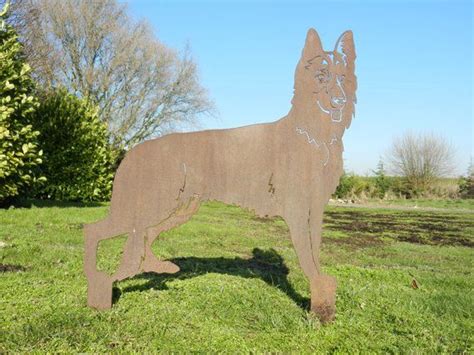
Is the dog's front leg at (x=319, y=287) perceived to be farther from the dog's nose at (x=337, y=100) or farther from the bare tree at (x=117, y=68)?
the bare tree at (x=117, y=68)

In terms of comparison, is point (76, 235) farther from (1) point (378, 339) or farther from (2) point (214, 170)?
(1) point (378, 339)

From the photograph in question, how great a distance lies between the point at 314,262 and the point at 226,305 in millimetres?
1134

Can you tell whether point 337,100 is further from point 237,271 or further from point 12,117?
point 12,117

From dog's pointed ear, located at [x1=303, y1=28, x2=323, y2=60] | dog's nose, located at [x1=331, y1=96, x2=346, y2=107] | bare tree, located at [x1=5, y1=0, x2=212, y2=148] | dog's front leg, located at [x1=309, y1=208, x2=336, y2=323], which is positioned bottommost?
dog's front leg, located at [x1=309, y1=208, x2=336, y2=323]

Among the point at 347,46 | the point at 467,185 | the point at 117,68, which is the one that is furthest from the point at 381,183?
the point at 347,46

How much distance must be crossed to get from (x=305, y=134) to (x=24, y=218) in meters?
9.77

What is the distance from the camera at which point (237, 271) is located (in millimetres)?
6379

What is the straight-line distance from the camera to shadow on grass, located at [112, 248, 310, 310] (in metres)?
5.15

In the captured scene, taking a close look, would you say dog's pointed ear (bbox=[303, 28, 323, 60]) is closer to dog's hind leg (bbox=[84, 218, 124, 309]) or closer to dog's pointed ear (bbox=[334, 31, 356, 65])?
dog's pointed ear (bbox=[334, 31, 356, 65])

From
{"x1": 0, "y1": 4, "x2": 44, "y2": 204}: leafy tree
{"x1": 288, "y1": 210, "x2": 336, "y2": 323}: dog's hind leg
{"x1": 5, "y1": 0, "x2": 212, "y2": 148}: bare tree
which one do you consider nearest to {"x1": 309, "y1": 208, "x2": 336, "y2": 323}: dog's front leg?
{"x1": 288, "y1": 210, "x2": 336, "y2": 323}: dog's hind leg

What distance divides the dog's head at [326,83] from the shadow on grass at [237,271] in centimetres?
207

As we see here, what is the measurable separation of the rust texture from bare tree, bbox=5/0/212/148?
22.1 meters

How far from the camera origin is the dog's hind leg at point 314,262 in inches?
160

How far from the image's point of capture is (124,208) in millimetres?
4133
